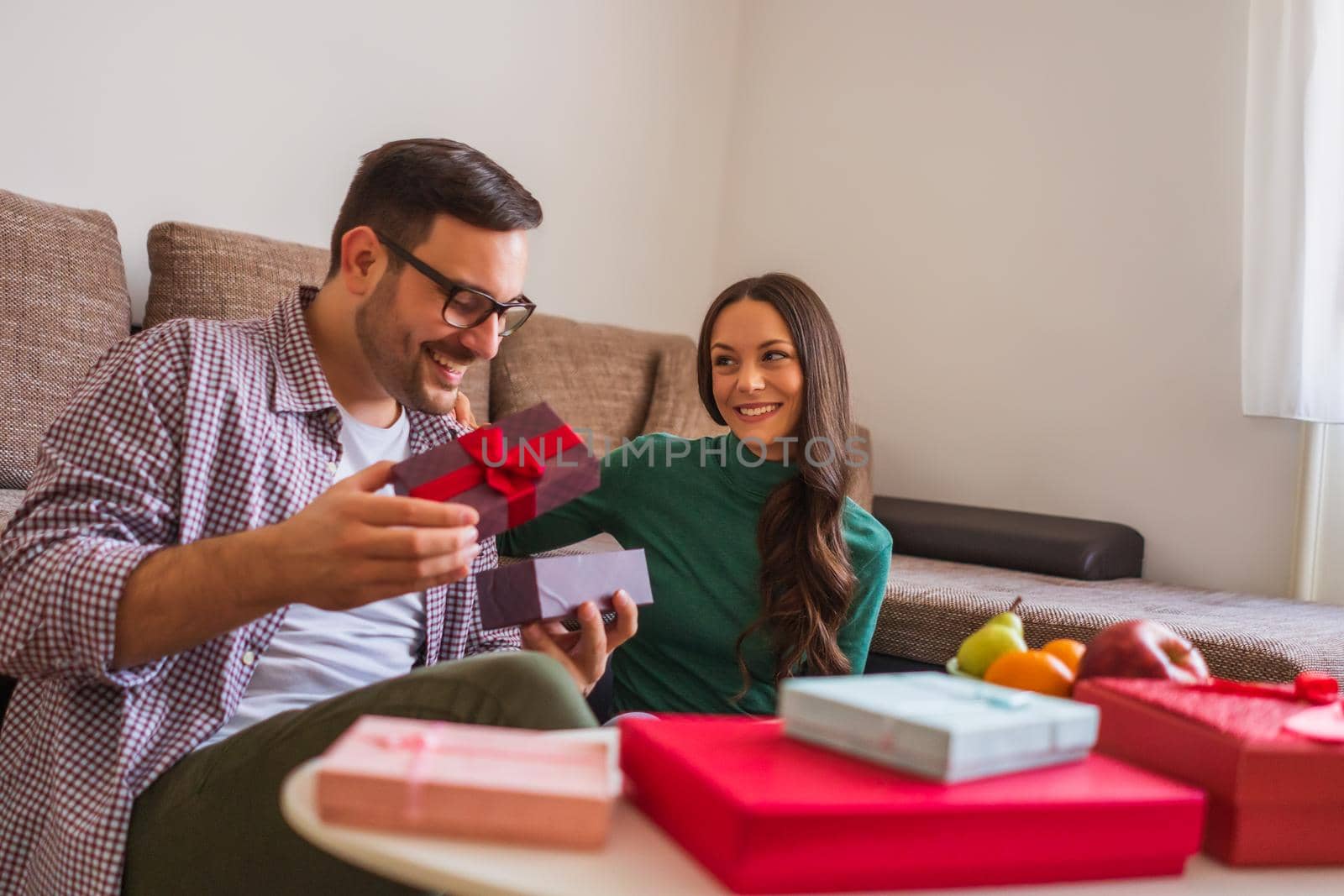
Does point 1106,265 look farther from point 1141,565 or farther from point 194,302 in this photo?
point 194,302

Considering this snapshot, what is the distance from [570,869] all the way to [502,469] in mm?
451

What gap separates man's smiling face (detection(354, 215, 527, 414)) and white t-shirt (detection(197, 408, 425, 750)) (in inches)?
3.0

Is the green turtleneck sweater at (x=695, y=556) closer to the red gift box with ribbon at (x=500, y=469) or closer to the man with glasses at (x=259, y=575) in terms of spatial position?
the man with glasses at (x=259, y=575)

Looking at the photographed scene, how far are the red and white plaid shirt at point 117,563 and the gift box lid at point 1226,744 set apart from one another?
2.53 feet

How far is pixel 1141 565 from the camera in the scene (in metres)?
2.89

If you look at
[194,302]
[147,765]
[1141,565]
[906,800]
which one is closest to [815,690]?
[906,800]

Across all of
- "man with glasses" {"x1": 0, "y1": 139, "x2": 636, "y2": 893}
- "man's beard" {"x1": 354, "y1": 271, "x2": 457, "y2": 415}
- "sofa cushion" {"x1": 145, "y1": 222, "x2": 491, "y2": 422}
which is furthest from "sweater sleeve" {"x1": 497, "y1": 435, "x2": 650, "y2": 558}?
"sofa cushion" {"x1": 145, "y1": 222, "x2": 491, "y2": 422}

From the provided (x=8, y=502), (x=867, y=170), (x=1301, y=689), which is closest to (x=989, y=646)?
(x=1301, y=689)

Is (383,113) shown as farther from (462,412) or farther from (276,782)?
(276,782)

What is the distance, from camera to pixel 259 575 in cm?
89

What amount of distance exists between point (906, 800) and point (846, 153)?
3.13m

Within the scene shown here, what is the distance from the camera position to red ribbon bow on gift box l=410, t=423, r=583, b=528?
3.13 ft

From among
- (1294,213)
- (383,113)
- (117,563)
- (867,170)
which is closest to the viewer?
(117,563)

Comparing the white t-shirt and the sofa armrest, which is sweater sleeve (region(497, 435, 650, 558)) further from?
the sofa armrest
